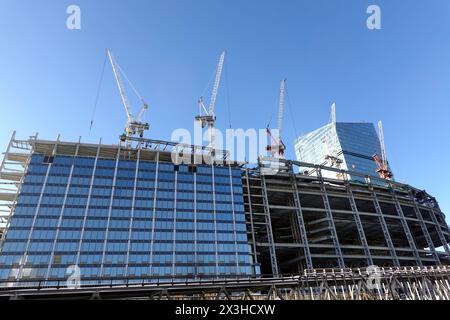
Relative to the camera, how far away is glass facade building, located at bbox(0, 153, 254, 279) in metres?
90.8

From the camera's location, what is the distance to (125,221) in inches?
3959

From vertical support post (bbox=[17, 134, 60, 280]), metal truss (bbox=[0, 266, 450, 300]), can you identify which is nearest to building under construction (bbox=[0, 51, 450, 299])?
vertical support post (bbox=[17, 134, 60, 280])

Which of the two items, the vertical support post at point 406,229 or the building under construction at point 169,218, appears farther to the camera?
the vertical support post at point 406,229

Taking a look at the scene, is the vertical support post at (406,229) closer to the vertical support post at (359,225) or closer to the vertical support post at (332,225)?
the vertical support post at (359,225)

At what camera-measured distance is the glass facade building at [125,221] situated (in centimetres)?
9075

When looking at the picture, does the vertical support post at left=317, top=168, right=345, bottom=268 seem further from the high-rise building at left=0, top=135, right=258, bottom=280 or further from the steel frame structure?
the high-rise building at left=0, top=135, right=258, bottom=280

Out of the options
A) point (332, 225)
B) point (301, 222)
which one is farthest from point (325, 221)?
point (301, 222)

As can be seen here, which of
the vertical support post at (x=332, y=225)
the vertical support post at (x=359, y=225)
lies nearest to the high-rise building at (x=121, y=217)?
the vertical support post at (x=332, y=225)

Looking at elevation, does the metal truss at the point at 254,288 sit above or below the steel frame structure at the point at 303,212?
below

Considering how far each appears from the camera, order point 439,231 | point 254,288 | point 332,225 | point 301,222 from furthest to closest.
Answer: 1. point 439,231
2. point 332,225
3. point 301,222
4. point 254,288

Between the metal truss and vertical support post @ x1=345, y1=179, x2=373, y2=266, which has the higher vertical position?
vertical support post @ x1=345, y1=179, x2=373, y2=266

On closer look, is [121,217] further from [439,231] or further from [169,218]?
[439,231]

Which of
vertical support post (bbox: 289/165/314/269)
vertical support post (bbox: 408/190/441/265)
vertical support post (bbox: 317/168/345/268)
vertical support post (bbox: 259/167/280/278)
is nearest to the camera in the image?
vertical support post (bbox: 259/167/280/278)
